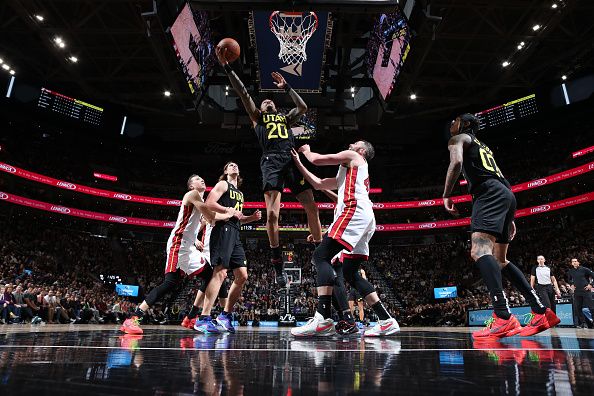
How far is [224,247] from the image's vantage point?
16.9 feet

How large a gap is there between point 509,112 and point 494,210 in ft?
67.8

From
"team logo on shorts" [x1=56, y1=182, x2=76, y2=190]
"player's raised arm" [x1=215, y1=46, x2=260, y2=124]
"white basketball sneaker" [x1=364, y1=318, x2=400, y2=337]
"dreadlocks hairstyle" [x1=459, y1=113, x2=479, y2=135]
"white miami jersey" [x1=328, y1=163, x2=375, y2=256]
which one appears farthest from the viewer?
"team logo on shorts" [x1=56, y1=182, x2=76, y2=190]

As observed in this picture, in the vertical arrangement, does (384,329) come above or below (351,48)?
below

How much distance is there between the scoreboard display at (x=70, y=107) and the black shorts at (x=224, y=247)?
19304 millimetres

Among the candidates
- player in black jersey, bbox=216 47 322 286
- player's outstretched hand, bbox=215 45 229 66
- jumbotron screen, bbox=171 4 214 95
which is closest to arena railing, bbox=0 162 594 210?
jumbotron screen, bbox=171 4 214 95

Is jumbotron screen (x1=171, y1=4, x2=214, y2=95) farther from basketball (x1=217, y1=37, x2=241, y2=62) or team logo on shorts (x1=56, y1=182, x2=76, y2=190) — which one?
team logo on shorts (x1=56, y1=182, x2=76, y2=190)

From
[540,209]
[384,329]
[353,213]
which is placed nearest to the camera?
[353,213]

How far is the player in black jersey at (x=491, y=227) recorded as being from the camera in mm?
3208

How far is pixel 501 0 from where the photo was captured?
12727mm

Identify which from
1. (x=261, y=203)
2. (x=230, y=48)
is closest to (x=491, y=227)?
(x=230, y=48)

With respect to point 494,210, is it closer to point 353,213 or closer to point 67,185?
point 353,213

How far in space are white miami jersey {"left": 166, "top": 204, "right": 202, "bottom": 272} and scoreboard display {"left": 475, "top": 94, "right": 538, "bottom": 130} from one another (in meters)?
20.6

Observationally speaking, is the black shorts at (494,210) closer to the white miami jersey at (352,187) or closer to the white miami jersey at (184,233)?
the white miami jersey at (352,187)

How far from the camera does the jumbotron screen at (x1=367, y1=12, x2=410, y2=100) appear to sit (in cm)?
1059
